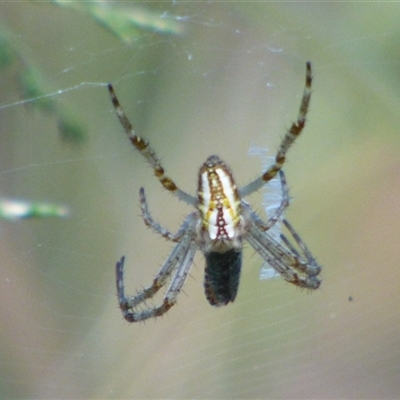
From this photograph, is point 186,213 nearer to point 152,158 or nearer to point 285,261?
point 285,261

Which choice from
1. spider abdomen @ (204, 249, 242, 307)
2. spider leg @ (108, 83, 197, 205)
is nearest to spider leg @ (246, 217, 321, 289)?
spider abdomen @ (204, 249, 242, 307)

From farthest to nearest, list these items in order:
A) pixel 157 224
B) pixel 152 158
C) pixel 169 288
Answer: pixel 169 288
pixel 157 224
pixel 152 158

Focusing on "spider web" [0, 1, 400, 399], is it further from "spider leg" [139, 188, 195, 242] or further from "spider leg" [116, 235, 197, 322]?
"spider leg" [139, 188, 195, 242]

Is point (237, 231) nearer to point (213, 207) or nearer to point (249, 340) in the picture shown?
point (213, 207)

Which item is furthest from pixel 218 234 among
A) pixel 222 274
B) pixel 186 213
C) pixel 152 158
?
pixel 186 213

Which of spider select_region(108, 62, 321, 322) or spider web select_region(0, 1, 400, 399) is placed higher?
spider web select_region(0, 1, 400, 399)

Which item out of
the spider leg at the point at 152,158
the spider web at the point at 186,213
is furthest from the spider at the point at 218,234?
the spider web at the point at 186,213

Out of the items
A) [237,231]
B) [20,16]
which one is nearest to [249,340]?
[237,231]

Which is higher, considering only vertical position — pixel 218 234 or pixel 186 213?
pixel 186 213
